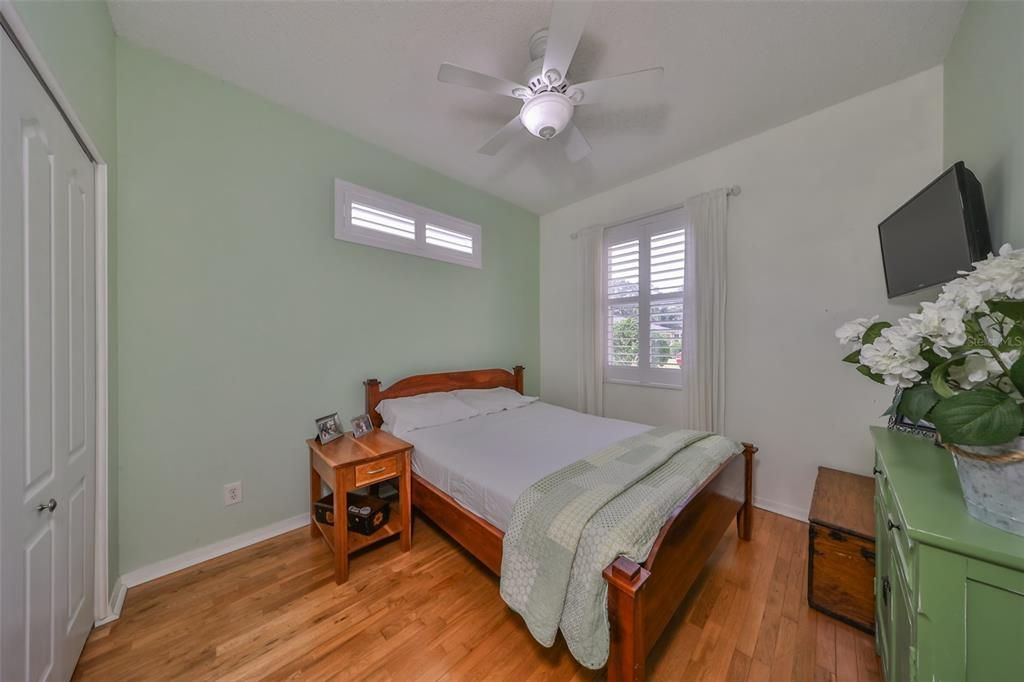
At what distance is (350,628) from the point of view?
1.49m

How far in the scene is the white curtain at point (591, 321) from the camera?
3.38 m

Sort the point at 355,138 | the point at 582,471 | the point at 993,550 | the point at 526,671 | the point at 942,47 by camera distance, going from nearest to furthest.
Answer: the point at 993,550, the point at 526,671, the point at 582,471, the point at 942,47, the point at 355,138

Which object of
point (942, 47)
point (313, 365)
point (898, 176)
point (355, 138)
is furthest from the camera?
point (355, 138)

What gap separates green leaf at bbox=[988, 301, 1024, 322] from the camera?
Answer: 0.66m

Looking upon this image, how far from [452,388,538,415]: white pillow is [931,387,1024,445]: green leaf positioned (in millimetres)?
2389

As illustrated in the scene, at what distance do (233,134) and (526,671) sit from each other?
3.16m

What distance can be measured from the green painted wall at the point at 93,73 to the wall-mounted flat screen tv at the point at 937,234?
2955 mm

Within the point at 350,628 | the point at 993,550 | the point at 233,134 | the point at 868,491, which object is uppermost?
the point at 233,134

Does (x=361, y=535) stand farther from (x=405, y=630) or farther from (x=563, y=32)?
(x=563, y=32)

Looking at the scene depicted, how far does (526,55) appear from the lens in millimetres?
1780

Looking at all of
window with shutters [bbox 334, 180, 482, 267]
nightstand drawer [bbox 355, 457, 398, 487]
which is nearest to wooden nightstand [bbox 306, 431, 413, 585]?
nightstand drawer [bbox 355, 457, 398, 487]

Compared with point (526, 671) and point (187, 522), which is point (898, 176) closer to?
point (526, 671)

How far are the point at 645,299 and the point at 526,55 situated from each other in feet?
6.90

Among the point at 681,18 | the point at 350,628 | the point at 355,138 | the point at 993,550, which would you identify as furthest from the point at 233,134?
the point at 993,550
